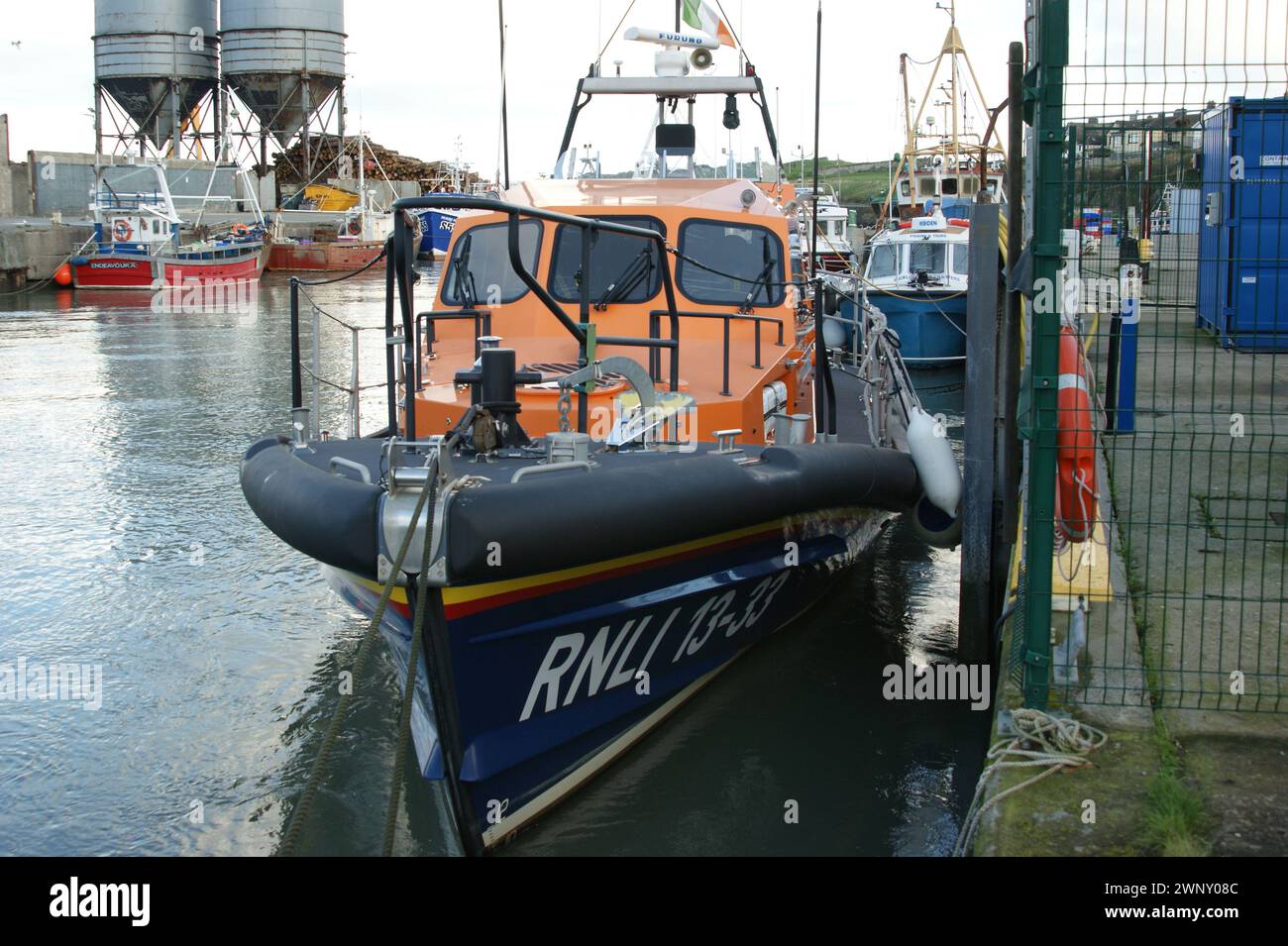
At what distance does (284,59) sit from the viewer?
4947cm

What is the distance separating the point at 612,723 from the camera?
489 centimetres

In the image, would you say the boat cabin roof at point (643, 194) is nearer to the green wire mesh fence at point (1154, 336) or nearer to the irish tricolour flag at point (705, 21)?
the irish tricolour flag at point (705, 21)

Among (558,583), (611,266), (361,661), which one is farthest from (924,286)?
(361,661)

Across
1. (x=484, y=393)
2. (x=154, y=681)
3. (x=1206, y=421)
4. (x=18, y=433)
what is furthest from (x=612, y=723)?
(x=18, y=433)

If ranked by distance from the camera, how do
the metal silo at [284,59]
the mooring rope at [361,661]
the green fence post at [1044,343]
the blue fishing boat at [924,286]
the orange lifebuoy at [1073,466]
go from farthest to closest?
the metal silo at [284,59] → the blue fishing boat at [924,286] → the orange lifebuoy at [1073,466] → the green fence post at [1044,343] → the mooring rope at [361,661]

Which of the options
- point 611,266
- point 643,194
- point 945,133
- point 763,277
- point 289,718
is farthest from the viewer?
point 945,133

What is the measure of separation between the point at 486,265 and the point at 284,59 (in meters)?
47.1

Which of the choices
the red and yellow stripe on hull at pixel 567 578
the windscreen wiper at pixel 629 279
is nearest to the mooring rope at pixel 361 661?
the red and yellow stripe on hull at pixel 567 578

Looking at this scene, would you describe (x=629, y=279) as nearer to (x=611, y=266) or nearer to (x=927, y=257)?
(x=611, y=266)

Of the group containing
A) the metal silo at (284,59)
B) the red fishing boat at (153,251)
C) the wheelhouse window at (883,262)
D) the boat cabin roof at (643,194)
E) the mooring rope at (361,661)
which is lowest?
the mooring rope at (361,661)

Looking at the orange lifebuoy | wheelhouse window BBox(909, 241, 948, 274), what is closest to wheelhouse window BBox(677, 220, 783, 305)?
the orange lifebuoy

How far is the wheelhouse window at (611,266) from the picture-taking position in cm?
650

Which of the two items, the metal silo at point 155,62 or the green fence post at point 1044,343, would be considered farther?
the metal silo at point 155,62
